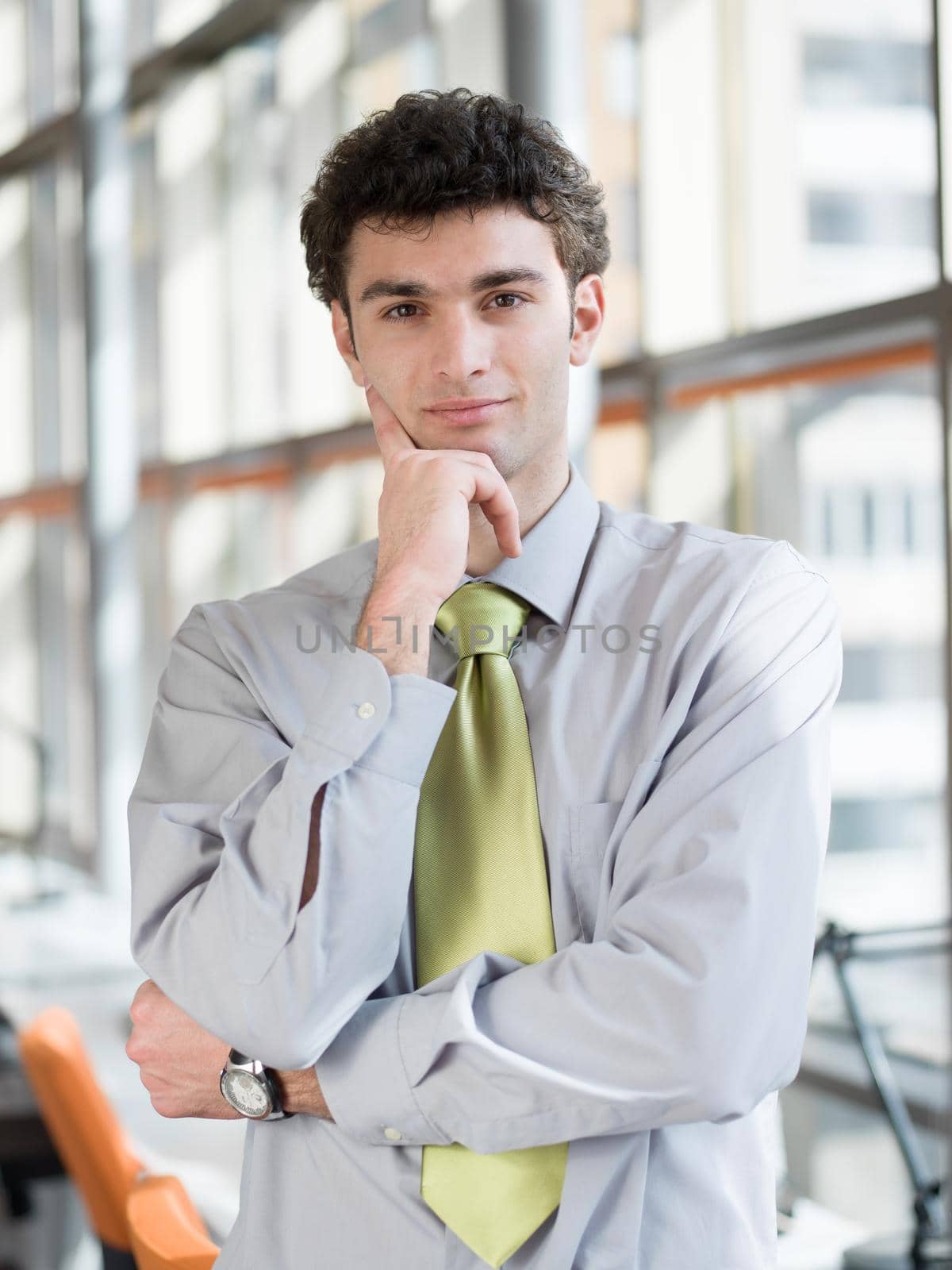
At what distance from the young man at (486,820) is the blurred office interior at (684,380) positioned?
1280mm

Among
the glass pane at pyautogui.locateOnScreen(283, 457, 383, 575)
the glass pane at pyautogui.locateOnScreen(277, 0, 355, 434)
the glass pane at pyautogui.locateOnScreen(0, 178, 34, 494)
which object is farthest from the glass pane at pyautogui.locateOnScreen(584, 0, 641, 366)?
the glass pane at pyautogui.locateOnScreen(0, 178, 34, 494)

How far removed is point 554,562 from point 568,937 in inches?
14.9

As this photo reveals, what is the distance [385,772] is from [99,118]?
5959 millimetres

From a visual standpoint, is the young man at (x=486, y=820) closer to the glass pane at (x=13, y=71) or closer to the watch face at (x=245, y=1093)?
the watch face at (x=245, y=1093)

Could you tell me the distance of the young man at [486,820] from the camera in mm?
1128

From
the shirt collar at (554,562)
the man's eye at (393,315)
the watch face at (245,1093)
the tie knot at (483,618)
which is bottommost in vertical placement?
the watch face at (245,1093)

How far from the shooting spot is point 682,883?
1.13 metres

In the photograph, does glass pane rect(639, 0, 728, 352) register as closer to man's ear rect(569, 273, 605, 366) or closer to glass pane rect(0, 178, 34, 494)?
man's ear rect(569, 273, 605, 366)

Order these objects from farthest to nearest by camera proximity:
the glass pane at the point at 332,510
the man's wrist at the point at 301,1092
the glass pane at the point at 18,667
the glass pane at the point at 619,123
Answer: the glass pane at the point at 18,667, the glass pane at the point at 332,510, the glass pane at the point at 619,123, the man's wrist at the point at 301,1092

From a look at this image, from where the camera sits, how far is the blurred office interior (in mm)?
3107

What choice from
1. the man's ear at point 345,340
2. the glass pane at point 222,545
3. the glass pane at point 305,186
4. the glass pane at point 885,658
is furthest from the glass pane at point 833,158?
the glass pane at point 222,545

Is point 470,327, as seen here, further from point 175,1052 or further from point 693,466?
point 693,466

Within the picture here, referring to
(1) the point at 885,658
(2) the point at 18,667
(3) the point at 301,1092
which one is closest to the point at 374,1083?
(3) the point at 301,1092

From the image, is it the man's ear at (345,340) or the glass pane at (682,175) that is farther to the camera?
the glass pane at (682,175)
